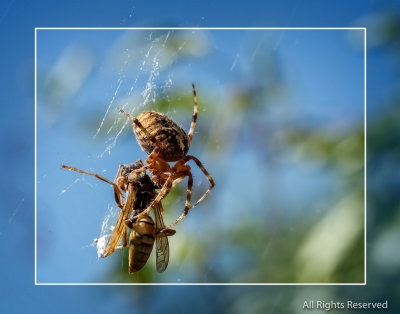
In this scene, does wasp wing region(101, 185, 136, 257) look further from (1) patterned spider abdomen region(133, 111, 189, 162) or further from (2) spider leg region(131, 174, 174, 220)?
(1) patterned spider abdomen region(133, 111, 189, 162)

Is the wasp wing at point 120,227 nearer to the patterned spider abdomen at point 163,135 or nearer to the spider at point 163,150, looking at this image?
the spider at point 163,150

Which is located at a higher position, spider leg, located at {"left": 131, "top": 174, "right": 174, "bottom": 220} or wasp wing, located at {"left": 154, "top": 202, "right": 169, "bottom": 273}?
spider leg, located at {"left": 131, "top": 174, "right": 174, "bottom": 220}

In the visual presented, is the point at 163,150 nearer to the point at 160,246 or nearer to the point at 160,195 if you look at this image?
the point at 160,195

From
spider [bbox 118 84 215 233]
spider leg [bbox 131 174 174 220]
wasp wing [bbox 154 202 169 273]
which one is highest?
spider [bbox 118 84 215 233]

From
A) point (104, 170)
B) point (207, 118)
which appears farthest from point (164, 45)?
point (104, 170)

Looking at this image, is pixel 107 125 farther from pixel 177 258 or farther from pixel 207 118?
pixel 177 258

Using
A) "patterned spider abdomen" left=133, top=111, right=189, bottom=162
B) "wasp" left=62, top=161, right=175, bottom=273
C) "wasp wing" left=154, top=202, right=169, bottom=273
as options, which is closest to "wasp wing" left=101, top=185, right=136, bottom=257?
"wasp" left=62, top=161, right=175, bottom=273
